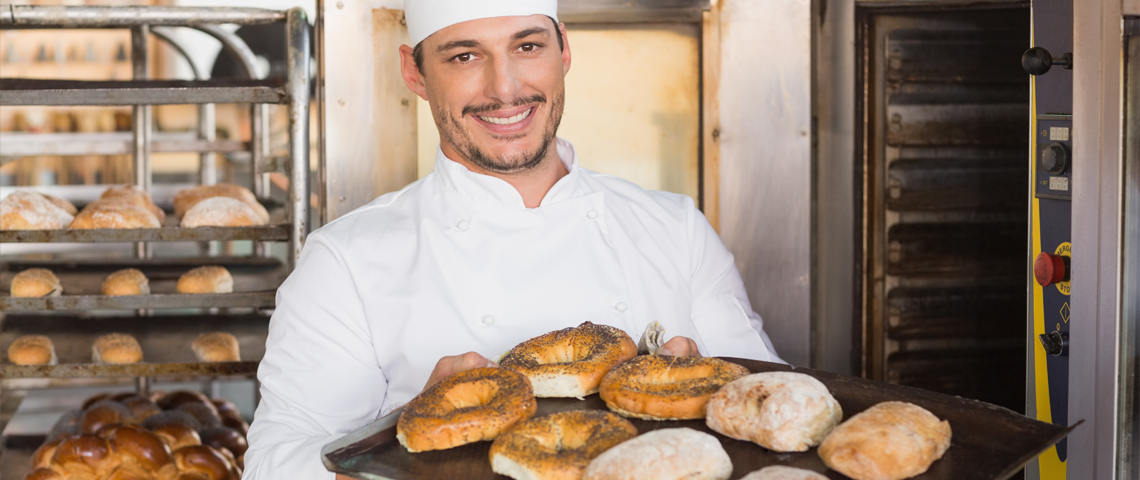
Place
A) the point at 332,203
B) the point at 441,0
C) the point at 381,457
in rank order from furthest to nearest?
the point at 332,203
the point at 441,0
the point at 381,457

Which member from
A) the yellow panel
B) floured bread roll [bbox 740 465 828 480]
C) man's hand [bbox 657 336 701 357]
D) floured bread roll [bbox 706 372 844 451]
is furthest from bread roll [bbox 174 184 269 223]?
floured bread roll [bbox 740 465 828 480]

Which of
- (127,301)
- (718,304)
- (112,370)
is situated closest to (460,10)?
(718,304)

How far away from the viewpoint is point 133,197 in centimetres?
252

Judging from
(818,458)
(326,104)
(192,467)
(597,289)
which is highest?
(326,104)

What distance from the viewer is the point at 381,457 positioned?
3.42ft

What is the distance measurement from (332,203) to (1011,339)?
2.04 m

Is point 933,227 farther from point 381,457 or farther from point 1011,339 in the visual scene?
point 381,457

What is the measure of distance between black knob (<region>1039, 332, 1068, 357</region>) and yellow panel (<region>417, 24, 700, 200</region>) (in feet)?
3.50

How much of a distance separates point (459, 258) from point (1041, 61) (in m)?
1.13

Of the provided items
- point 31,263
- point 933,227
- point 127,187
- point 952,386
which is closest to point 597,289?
point 933,227

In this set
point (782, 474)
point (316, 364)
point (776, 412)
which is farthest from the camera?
point (316, 364)

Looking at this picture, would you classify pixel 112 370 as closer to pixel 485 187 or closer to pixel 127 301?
pixel 127 301

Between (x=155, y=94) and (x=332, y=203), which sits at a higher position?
(x=155, y=94)

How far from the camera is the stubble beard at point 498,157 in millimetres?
1613
